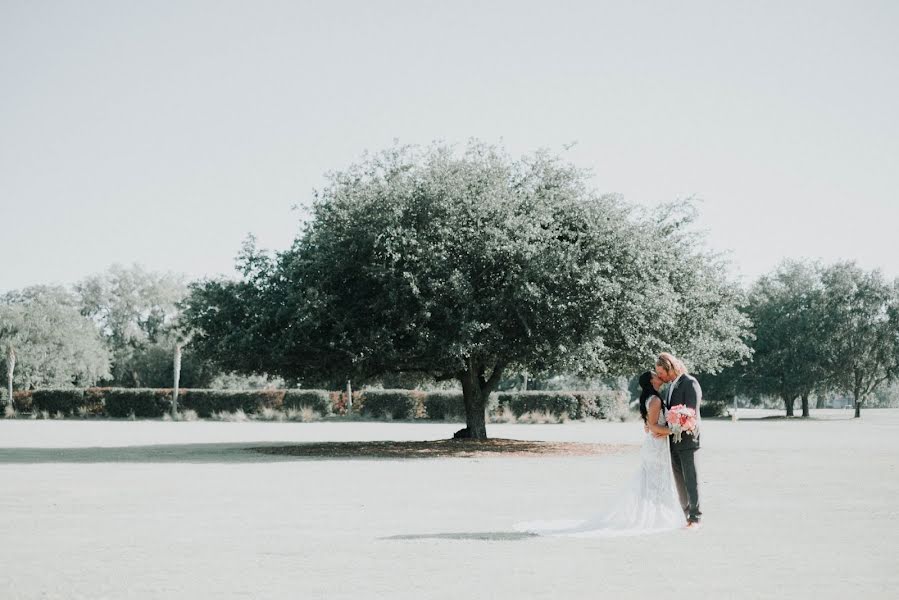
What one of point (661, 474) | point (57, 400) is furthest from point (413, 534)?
point (57, 400)

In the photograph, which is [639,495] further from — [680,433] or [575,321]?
[575,321]

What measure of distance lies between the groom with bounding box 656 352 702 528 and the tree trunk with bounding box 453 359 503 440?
15364 millimetres

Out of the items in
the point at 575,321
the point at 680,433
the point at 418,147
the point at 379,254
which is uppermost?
the point at 418,147

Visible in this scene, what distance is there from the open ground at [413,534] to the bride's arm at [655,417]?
123 centimetres

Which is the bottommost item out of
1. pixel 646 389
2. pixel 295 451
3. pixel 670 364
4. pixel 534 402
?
pixel 295 451

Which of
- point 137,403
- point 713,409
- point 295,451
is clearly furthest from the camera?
point 713,409

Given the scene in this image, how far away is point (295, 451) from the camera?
80.5 ft

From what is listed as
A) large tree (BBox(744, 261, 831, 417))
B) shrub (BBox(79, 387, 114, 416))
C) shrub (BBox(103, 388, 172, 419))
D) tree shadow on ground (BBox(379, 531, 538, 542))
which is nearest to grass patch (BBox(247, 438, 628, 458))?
tree shadow on ground (BBox(379, 531, 538, 542))

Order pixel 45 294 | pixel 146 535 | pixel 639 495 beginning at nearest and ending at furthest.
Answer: pixel 146 535, pixel 639 495, pixel 45 294

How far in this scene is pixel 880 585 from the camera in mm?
7352

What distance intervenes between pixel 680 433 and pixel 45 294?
103 m

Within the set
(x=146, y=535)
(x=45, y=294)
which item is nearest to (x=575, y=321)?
(x=146, y=535)

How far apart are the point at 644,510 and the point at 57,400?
51.0m

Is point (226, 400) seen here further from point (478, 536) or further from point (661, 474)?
point (478, 536)
